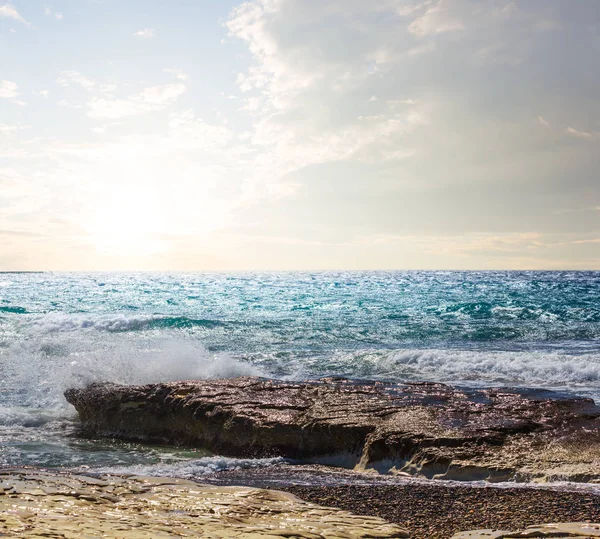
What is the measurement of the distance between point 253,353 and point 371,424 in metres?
9.10

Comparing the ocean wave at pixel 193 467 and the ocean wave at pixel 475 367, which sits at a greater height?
the ocean wave at pixel 475 367

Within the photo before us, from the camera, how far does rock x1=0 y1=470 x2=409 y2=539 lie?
3613 millimetres

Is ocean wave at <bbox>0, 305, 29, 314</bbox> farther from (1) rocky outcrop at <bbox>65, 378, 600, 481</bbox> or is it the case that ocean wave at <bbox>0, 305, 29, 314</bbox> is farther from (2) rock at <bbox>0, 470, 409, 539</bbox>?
(2) rock at <bbox>0, 470, 409, 539</bbox>

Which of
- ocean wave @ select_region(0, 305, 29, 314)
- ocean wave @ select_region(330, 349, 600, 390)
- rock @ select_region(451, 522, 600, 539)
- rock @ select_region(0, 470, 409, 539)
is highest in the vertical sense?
rock @ select_region(451, 522, 600, 539)

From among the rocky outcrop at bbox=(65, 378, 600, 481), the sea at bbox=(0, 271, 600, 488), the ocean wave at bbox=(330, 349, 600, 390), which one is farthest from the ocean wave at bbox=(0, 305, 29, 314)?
the rocky outcrop at bbox=(65, 378, 600, 481)

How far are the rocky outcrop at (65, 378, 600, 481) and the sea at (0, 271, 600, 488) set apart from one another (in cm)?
45

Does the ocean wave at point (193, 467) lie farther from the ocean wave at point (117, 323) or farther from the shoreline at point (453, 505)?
the ocean wave at point (117, 323)

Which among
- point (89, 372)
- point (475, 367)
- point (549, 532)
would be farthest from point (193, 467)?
point (475, 367)

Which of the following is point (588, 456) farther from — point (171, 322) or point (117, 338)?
point (171, 322)

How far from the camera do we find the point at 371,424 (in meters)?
7.15

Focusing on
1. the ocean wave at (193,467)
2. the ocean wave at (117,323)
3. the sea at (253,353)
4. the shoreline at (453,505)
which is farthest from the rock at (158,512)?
the ocean wave at (117,323)

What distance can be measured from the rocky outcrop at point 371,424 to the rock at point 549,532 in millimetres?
1822

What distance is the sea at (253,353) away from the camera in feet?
24.4

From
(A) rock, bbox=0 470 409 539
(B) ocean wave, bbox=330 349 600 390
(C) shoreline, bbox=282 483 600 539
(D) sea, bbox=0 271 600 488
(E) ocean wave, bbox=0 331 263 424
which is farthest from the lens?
(B) ocean wave, bbox=330 349 600 390
